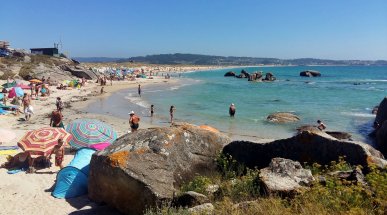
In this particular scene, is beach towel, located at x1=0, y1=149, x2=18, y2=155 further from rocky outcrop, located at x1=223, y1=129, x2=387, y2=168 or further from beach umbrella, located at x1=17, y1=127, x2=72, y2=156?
rocky outcrop, located at x1=223, y1=129, x2=387, y2=168

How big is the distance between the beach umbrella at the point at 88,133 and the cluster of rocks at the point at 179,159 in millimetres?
4613

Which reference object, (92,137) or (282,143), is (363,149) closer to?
(282,143)

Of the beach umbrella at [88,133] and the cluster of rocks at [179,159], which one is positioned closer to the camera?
the cluster of rocks at [179,159]

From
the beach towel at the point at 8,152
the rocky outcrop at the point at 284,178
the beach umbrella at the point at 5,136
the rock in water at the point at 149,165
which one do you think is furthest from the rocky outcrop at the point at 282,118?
the rocky outcrop at the point at 284,178

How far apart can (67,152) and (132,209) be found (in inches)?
287

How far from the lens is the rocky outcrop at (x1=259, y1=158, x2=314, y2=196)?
18.7ft

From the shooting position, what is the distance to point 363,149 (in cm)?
699

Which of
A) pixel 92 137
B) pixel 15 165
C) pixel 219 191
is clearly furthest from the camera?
pixel 92 137

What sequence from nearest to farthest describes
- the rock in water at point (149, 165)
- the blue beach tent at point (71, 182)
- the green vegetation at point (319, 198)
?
the green vegetation at point (319, 198), the rock in water at point (149, 165), the blue beach tent at point (71, 182)

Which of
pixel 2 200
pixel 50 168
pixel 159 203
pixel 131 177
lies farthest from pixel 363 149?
pixel 50 168

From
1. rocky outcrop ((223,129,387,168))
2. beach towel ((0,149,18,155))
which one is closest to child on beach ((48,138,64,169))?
beach towel ((0,149,18,155))

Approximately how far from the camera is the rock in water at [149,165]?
7405mm

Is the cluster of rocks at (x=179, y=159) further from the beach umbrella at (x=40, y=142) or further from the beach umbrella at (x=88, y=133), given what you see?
the beach umbrella at (x=88, y=133)

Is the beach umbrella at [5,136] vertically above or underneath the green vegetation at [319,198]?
underneath
